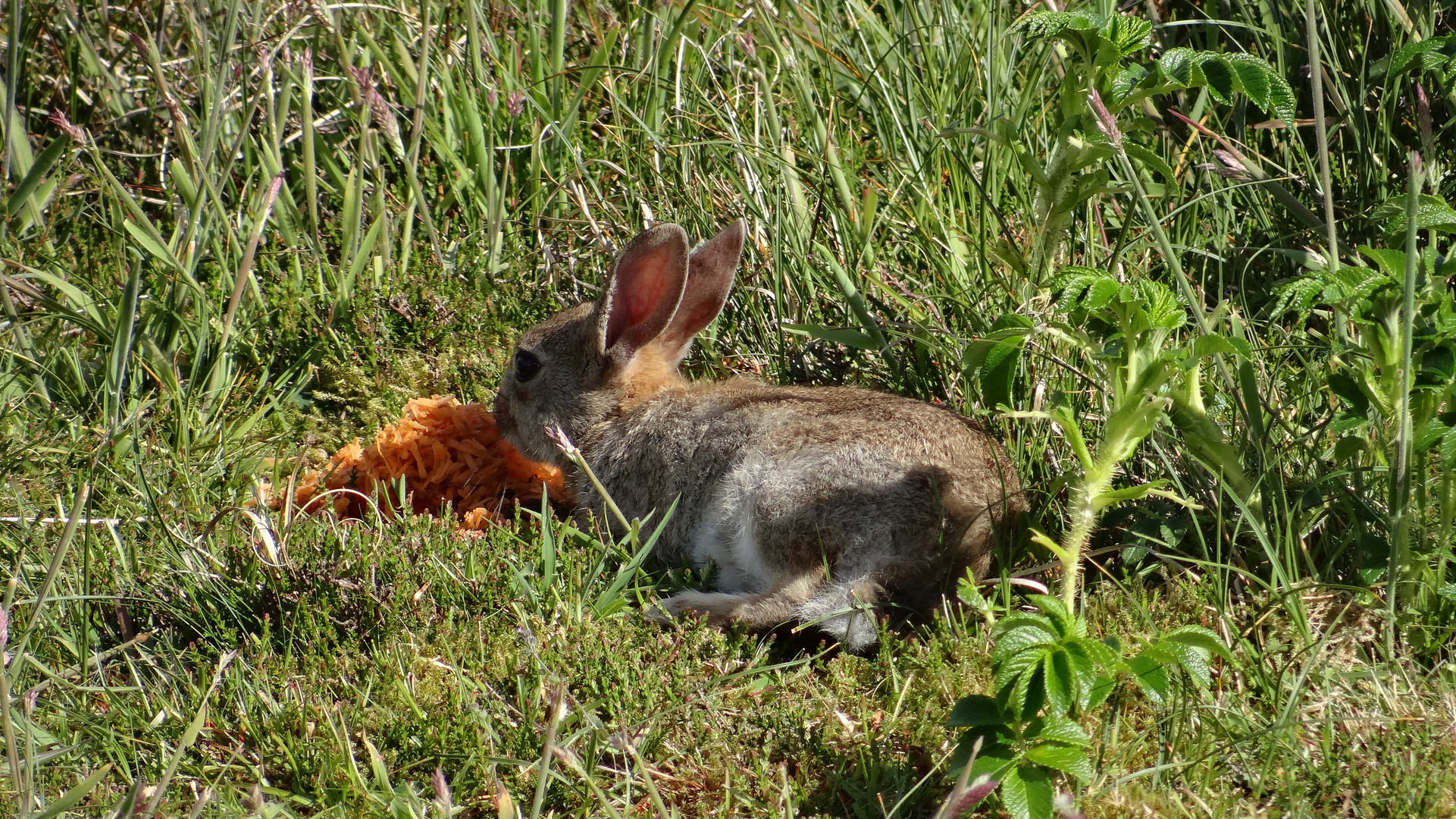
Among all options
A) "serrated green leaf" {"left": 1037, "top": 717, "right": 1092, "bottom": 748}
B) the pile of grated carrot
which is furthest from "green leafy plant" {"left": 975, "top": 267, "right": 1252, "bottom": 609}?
the pile of grated carrot

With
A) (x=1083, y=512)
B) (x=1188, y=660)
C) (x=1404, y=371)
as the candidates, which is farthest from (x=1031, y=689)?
(x=1404, y=371)

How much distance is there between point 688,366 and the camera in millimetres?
5168

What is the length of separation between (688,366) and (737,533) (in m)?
1.25

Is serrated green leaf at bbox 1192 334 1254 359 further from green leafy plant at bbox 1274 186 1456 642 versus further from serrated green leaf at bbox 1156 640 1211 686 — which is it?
serrated green leaf at bbox 1156 640 1211 686

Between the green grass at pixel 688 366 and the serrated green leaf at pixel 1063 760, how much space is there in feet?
0.93

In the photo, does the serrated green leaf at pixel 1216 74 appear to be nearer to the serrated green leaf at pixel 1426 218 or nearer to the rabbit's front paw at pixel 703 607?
the serrated green leaf at pixel 1426 218

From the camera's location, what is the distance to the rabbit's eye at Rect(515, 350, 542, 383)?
489cm

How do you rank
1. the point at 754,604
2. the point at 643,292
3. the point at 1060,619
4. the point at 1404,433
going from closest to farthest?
the point at 1060,619, the point at 1404,433, the point at 754,604, the point at 643,292

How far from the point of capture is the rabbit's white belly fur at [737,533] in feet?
13.1

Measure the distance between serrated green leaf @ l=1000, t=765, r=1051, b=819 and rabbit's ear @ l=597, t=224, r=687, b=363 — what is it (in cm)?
234

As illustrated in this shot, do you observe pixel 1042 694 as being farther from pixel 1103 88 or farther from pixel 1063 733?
pixel 1103 88

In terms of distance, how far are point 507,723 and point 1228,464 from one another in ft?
6.14

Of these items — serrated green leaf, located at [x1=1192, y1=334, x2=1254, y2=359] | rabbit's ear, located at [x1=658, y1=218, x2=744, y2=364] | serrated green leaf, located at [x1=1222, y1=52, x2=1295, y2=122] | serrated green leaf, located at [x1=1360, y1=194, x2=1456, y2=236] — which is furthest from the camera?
rabbit's ear, located at [x1=658, y1=218, x2=744, y2=364]

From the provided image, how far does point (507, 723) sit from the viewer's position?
3033 mm
